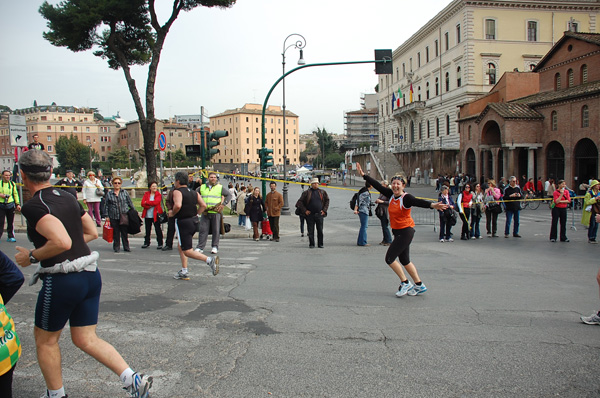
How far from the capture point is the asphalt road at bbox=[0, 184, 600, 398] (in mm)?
3947

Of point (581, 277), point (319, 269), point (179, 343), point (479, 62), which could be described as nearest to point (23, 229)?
point (319, 269)

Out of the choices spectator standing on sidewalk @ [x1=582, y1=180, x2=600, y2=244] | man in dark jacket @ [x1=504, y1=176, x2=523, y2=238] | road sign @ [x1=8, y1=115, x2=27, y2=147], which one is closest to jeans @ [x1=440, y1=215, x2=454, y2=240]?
man in dark jacket @ [x1=504, y1=176, x2=523, y2=238]

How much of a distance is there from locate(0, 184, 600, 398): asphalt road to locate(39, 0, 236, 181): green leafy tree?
13.9 metres

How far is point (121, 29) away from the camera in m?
23.7

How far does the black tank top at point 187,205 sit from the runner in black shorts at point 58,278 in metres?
4.39

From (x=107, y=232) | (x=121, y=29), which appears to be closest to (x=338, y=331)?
(x=107, y=232)

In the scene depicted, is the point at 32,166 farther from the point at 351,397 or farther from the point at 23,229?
the point at 23,229

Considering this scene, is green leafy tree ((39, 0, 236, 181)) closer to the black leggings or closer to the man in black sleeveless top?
the man in black sleeveless top

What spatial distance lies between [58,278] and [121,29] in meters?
23.4

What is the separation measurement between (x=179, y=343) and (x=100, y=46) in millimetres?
22581

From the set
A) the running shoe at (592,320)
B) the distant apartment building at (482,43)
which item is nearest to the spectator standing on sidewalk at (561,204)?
the running shoe at (592,320)

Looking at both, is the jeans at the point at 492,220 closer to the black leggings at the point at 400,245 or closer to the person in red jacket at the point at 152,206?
the black leggings at the point at 400,245

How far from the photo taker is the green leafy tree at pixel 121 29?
21422mm

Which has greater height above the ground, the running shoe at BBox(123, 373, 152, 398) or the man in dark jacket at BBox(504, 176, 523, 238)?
the man in dark jacket at BBox(504, 176, 523, 238)
